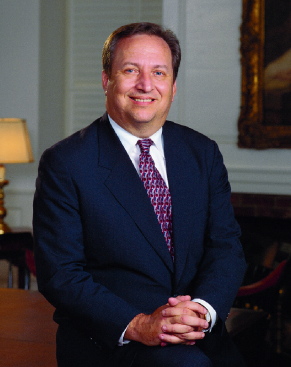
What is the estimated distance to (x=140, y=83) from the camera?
2078 mm

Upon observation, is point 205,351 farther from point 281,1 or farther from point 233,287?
point 281,1

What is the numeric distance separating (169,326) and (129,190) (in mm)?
459

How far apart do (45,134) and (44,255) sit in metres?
4.65

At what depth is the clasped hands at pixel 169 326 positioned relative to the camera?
5.97 ft

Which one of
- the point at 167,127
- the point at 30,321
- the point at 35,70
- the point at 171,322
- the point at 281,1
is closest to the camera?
the point at 171,322

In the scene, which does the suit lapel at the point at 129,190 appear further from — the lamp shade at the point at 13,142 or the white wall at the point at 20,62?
the white wall at the point at 20,62

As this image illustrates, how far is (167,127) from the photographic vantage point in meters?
2.28

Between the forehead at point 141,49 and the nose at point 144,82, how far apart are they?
1.9 inches

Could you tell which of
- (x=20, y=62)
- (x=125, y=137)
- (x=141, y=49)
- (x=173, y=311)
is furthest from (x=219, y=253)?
(x=20, y=62)

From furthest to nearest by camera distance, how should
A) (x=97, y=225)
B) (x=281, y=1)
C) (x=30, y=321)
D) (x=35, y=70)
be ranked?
(x=35, y=70) < (x=281, y=1) < (x=30, y=321) < (x=97, y=225)

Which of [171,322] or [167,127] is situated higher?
[167,127]

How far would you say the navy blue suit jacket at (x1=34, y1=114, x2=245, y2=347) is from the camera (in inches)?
75.2

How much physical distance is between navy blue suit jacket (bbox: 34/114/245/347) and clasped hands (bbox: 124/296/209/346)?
0.13ft

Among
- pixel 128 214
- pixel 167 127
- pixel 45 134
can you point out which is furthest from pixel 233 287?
pixel 45 134
